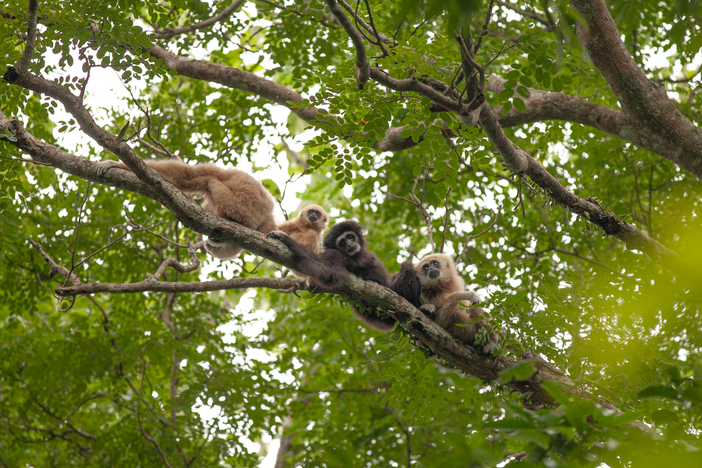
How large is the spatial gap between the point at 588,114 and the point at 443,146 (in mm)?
1942

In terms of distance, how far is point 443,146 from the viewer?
19.4ft

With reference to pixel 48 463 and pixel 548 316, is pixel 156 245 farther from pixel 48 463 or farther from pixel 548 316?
pixel 548 316

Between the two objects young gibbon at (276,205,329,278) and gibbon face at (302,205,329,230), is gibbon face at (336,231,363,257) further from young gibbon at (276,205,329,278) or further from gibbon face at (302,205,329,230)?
gibbon face at (302,205,329,230)

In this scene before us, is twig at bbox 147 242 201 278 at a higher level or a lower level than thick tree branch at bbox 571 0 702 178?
lower

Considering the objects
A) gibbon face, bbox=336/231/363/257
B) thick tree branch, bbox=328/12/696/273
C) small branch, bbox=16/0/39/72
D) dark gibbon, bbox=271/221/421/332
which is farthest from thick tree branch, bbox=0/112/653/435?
thick tree branch, bbox=328/12/696/273

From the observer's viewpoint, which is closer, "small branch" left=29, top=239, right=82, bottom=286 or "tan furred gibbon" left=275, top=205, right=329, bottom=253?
"small branch" left=29, top=239, right=82, bottom=286

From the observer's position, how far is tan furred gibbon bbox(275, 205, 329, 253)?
738cm

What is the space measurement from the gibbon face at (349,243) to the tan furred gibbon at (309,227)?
30.4 inches

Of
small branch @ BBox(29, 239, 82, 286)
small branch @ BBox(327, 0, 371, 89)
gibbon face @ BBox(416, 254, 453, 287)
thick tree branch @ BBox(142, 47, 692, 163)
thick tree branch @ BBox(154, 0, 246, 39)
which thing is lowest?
small branch @ BBox(29, 239, 82, 286)

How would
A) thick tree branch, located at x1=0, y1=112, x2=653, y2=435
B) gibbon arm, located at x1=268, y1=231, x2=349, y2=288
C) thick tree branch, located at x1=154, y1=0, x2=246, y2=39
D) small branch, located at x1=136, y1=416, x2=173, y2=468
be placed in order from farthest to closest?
thick tree branch, located at x1=154, y1=0, x2=246, y2=39
small branch, located at x1=136, y1=416, x2=173, y2=468
gibbon arm, located at x1=268, y1=231, x2=349, y2=288
thick tree branch, located at x1=0, y1=112, x2=653, y2=435

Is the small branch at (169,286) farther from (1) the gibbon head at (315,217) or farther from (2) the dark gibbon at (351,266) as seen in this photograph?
(1) the gibbon head at (315,217)

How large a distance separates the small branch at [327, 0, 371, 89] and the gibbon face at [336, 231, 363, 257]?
249 cm

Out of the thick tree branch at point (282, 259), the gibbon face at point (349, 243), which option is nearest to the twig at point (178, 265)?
the thick tree branch at point (282, 259)

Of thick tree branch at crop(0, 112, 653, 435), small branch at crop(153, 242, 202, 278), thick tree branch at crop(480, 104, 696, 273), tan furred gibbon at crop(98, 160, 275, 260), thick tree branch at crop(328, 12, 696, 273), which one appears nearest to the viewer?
thick tree branch at crop(328, 12, 696, 273)
